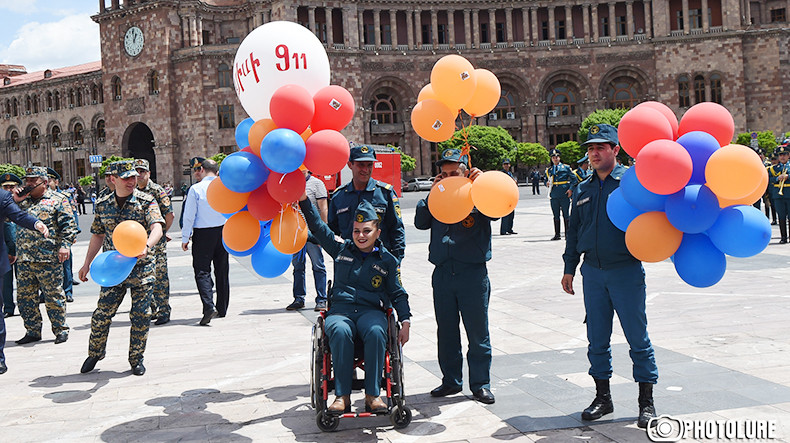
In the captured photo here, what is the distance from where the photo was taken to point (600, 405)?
5082mm

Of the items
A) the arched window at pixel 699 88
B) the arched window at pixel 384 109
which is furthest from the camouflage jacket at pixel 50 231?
the arched window at pixel 699 88

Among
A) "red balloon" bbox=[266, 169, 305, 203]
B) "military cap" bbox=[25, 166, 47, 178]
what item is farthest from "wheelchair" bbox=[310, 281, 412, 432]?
"military cap" bbox=[25, 166, 47, 178]

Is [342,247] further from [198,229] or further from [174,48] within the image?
[174,48]

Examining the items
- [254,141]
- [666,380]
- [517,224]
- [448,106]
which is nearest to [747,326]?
[666,380]

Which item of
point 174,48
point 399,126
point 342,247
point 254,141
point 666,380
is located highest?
point 174,48

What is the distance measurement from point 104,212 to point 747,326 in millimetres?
6539

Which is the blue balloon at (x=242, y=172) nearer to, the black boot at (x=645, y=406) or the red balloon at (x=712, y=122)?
Answer: the red balloon at (x=712, y=122)

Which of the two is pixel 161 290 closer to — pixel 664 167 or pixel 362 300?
pixel 362 300

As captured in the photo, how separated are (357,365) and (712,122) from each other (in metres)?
2.89

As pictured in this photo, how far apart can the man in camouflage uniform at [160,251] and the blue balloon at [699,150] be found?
238 inches

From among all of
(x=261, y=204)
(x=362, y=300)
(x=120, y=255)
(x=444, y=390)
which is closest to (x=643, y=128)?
(x=362, y=300)

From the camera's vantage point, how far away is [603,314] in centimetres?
519

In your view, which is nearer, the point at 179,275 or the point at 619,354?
the point at 619,354

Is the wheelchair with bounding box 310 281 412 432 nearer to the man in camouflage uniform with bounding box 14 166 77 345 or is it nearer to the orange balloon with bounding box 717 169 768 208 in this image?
the orange balloon with bounding box 717 169 768 208
